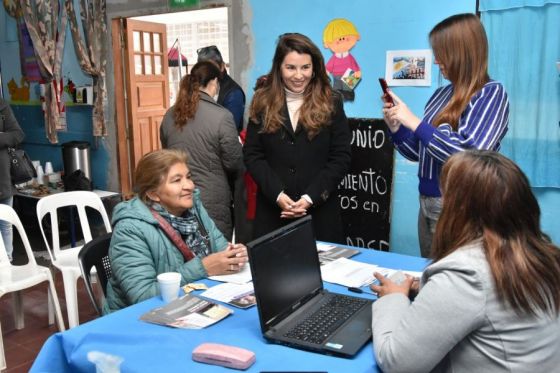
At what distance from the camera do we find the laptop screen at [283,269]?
144 centimetres

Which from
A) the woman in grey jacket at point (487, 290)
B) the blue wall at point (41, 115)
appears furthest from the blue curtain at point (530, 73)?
the blue wall at point (41, 115)

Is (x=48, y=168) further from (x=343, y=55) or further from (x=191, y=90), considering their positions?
(x=343, y=55)

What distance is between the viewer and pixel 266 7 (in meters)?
4.29

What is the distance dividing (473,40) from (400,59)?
1.68 metres

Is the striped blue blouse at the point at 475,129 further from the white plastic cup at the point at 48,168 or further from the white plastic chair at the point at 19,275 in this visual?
the white plastic cup at the point at 48,168

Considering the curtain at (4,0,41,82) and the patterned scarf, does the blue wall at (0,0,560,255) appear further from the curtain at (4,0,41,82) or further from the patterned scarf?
the curtain at (4,0,41,82)

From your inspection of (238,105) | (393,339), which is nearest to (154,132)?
(238,105)

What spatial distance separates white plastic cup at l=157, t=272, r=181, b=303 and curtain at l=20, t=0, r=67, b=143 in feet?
15.5

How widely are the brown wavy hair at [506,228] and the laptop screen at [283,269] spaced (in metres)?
0.50

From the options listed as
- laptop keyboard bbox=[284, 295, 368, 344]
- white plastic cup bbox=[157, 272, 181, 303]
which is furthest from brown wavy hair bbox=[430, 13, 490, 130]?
white plastic cup bbox=[157, 272, 181, 303]

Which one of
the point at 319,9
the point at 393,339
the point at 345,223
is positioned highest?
the point at 319,9

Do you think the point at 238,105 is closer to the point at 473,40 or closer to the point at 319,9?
the point at 319,9

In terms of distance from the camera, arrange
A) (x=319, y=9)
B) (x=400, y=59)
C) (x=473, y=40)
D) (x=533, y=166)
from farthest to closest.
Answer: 1. (x=319, y=9)
2. (x=400, y=59)
3. (x=533, y=166)
4. (x=473, y=40)

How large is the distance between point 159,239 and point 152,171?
28cm
